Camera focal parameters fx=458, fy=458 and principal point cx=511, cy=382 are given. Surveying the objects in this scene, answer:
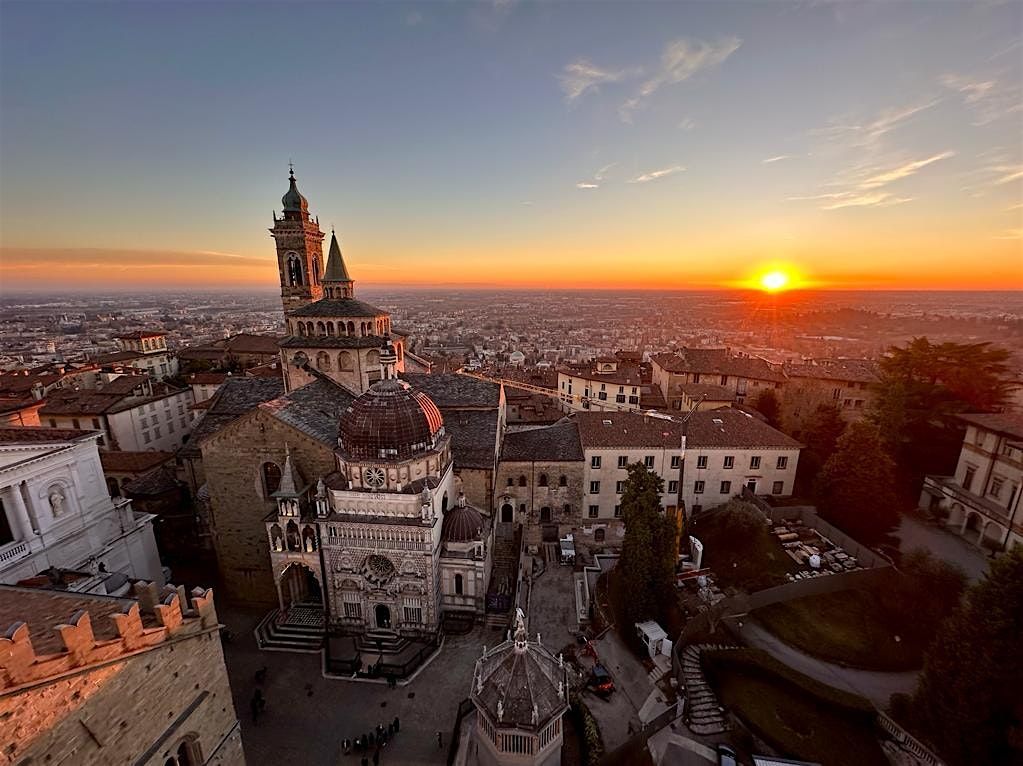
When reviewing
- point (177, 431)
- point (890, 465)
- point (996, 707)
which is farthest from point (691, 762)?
point (177, 431)

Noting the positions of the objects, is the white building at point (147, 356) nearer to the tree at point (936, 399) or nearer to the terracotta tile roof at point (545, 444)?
the terracotta tile roof at point (545, 444)

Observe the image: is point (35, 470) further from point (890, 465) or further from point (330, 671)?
point (890, 465)

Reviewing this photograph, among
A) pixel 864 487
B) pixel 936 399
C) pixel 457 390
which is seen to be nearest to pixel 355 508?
pixel 457 390

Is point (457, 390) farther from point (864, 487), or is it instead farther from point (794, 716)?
point (864, 487)

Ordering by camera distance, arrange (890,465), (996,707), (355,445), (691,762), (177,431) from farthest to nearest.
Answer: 1. (177,431)
2. (890,465)
3. (355,445)
4. (691,762)
5. (996,707)

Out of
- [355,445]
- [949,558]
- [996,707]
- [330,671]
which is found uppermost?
[355,445]

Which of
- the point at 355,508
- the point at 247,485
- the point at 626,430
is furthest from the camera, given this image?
the point at 626,430

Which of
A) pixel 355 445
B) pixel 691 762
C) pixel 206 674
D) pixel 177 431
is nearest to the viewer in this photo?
pixel 206 674
